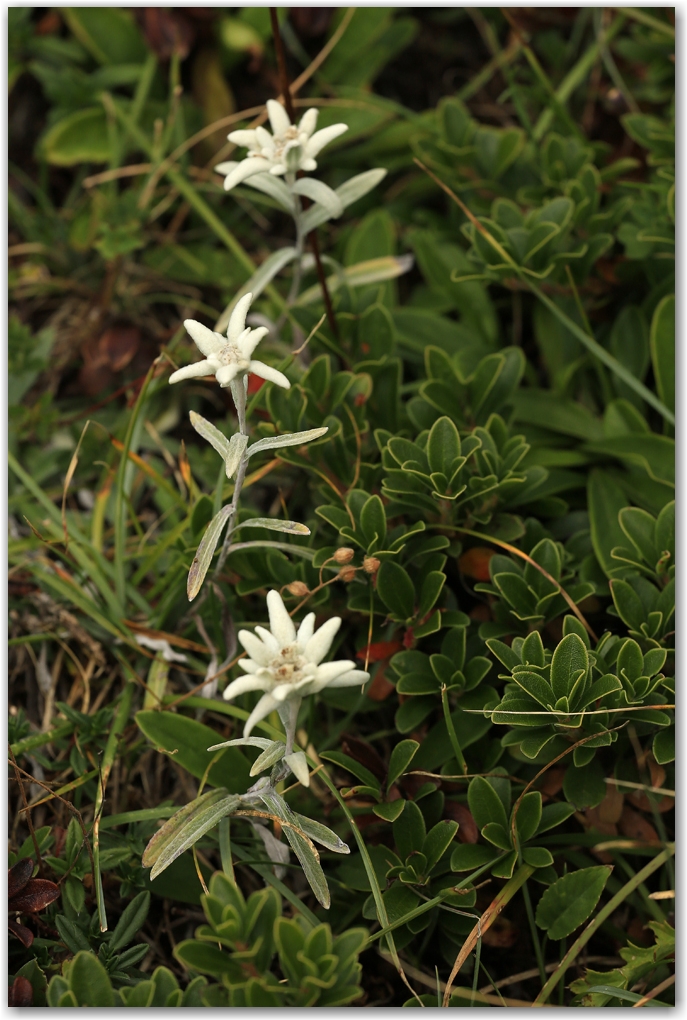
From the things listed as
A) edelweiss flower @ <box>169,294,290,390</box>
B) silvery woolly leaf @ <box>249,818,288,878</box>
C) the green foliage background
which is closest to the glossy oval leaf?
the green foliage background

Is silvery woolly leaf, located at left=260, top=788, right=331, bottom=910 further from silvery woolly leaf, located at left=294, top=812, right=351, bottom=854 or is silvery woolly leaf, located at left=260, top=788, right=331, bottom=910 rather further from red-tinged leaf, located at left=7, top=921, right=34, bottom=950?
red-tinged leaf, located at left=7, top=921, right=34, bottom=950

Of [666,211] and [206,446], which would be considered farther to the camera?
[206,446]

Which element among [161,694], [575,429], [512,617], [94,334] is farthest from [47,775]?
[575,429]

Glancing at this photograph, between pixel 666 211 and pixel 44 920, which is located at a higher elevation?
pixel 666 211

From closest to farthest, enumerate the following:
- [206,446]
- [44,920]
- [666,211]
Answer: [44,920]
[666,211]
[206,446]

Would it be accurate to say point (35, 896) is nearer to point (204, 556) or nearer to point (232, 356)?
point (204, 556)

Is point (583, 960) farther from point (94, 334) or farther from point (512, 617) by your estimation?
point (94, 334)

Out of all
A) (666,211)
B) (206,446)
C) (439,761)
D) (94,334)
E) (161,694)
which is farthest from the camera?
(94,334)
